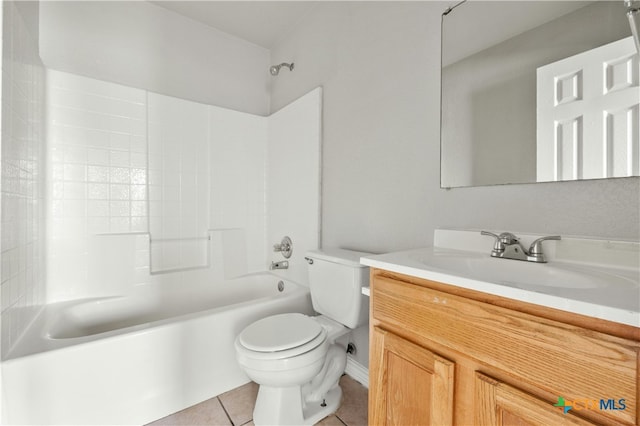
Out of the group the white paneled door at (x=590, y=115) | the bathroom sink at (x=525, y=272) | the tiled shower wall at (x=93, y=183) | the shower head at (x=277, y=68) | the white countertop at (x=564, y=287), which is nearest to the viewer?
the white countertop at (x=564, y=287)

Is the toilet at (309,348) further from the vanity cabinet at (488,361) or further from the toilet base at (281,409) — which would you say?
the vanity cabinet at (488,361)

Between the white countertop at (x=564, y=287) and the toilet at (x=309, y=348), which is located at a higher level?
the white countertop at (x=564, y=287)

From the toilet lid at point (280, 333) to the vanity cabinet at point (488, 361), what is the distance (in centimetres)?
38

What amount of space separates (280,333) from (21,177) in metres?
1.41

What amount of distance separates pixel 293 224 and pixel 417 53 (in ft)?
4.49

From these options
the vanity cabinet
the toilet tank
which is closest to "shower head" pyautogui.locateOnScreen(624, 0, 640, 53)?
the vanity cabinet

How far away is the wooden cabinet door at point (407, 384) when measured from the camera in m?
0.71

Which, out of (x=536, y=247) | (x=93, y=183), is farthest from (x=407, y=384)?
(x=93, y=183)

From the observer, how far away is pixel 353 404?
4.70 feet

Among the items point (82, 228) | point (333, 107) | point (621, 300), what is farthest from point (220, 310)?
point (621, 300)

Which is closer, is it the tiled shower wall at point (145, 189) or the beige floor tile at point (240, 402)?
the beige floor tile at point (240, 402)

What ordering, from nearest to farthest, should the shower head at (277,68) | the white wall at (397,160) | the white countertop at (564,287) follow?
the white countertop at (564,287) < the white wall at (397,160) < the shower head at (277,68)

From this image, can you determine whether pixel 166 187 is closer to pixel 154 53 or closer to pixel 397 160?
pixel 154 53

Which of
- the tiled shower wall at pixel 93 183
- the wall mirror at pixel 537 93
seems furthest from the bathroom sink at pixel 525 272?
the tiled shower wall at pixel 93 183
